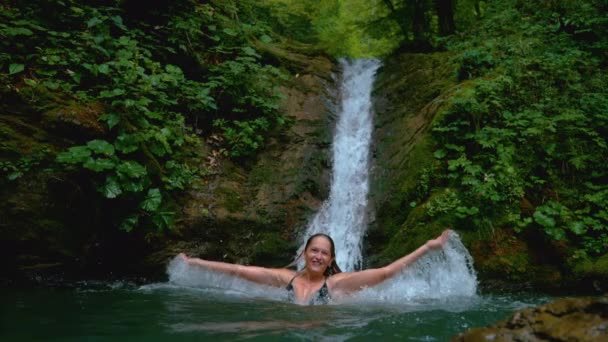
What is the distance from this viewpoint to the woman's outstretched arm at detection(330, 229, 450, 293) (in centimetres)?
336

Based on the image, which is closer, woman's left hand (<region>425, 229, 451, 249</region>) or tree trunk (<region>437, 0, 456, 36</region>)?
woman's left hand (<region>425, 229, 451, 249</region>)

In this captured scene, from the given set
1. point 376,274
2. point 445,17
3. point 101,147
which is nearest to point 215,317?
point 376,274

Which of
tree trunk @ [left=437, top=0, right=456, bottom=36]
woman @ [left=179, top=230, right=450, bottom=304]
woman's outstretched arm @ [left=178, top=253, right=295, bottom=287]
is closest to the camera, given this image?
woman @ [left=179, top=230, right=450, bottom=304]

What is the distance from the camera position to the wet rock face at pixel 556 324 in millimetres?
1777

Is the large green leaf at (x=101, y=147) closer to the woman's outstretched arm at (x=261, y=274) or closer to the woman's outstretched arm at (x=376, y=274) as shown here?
the woman's outstretched arm at (x=261, y=274)

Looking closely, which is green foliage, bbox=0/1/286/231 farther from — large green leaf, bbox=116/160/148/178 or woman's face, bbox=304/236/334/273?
woman's face, bbox=304/236/334/273

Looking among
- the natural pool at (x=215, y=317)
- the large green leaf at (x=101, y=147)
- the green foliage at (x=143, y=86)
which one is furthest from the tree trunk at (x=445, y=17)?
the large green leaf at (x=101, y=147)

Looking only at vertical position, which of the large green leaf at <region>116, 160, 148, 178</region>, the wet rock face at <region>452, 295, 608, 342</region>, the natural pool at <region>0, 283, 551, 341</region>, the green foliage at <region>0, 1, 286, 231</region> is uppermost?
the green foliage at <region>0, 1, 286, 231</region>

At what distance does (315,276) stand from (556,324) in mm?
2525

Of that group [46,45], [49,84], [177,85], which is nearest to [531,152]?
[177,85]

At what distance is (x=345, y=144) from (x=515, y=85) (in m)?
3.62

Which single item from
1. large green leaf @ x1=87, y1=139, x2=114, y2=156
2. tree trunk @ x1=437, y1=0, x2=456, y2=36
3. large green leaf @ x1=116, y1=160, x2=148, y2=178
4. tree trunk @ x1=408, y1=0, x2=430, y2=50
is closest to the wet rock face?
large green leaf @ x1=116, y1=160, x2=148, y2=178

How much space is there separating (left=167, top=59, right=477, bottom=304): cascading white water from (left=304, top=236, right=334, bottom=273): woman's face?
17.4 inches

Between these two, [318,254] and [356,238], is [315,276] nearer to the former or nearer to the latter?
[318,254]
